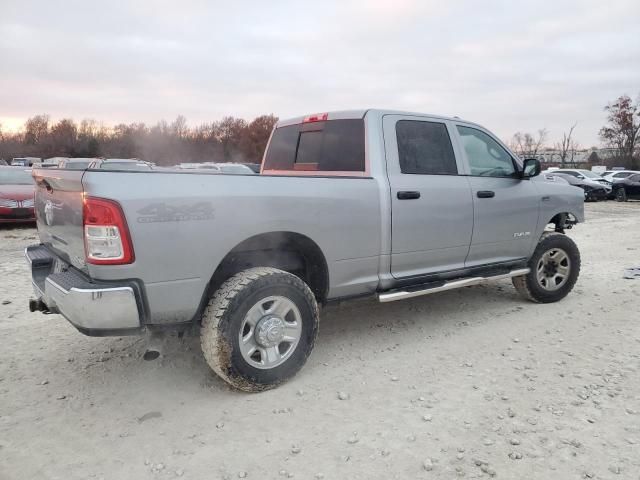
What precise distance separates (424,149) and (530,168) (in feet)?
4.35

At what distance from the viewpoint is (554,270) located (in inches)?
213

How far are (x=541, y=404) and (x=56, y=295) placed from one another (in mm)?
3057

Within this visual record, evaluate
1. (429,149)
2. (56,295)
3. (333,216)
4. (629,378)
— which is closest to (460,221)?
(429,149)

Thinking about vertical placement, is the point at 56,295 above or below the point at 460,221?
below

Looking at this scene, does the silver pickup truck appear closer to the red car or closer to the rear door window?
the rear door window

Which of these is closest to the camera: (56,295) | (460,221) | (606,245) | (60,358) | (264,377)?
(56,295)

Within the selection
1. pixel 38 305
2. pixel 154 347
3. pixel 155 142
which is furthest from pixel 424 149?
pixel 155 142

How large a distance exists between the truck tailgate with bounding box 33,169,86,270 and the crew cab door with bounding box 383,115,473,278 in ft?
7.26

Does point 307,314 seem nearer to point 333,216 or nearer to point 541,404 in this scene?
point 333,216

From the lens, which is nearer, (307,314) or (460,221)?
(307,314)

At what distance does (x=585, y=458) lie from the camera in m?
2.55

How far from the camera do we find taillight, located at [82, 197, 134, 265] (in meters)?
2.74

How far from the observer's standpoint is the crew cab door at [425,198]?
3.97 meters

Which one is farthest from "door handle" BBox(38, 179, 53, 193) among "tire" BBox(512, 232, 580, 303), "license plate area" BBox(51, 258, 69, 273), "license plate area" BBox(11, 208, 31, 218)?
"license plate area" BBox(11, 208, 31, 218)
